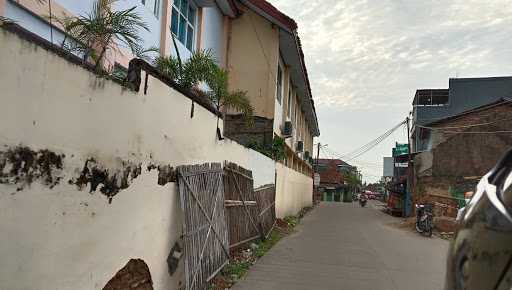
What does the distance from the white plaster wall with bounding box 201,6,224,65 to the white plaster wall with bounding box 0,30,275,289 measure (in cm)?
849

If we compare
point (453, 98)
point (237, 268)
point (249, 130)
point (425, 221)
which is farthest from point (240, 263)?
point (453, 98)

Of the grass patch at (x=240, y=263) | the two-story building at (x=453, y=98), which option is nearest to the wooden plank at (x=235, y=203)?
the grass patch at (x=240, y=263)

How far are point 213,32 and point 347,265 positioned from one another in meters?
8.76

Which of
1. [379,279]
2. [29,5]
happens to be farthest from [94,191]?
[379,279]

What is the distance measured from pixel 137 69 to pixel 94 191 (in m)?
1.32

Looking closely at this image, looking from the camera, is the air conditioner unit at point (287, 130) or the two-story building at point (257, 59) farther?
the air conditioner unit at point (287, 130)

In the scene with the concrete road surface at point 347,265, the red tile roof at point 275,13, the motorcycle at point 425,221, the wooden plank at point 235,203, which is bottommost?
the concrete road surface at point 347,265

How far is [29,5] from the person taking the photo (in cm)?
589

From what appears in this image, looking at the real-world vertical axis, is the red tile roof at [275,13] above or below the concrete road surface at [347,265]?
above

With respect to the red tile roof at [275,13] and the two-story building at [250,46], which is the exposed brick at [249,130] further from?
the red tile roof at [275,13]

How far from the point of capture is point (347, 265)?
331 inches

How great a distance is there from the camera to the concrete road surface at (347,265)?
6.81 m

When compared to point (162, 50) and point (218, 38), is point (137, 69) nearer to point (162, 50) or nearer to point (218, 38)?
point (162, 50)

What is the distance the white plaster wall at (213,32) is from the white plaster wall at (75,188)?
27.9 feet
